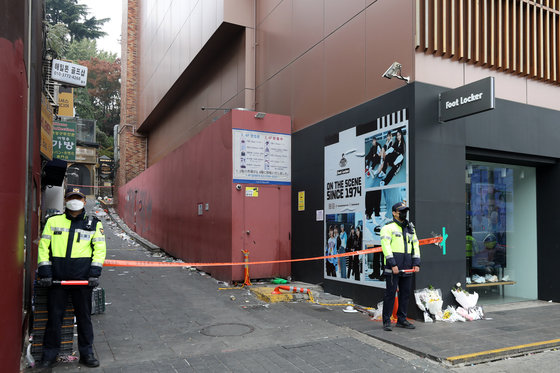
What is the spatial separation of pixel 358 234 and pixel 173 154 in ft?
31.9

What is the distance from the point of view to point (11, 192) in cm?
402

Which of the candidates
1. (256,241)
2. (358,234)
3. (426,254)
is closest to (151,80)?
(256,241)

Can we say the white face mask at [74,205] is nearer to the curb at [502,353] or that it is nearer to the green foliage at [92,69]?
the curb at [502,353]

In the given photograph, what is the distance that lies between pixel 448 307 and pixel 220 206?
20.0 ft

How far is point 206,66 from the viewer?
688 inches

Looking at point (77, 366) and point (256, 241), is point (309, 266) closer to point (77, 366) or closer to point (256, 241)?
point (256, 241)

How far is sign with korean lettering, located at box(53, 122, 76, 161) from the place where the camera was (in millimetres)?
12219

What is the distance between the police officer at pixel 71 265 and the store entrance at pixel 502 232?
7131 millimetres

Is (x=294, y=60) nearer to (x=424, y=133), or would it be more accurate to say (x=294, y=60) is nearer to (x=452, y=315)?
(x=424, y=133)

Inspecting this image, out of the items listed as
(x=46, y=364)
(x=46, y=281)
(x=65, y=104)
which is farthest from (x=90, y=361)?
(x=65, y=104)

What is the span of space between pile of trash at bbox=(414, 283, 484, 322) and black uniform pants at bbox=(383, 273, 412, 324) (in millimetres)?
381

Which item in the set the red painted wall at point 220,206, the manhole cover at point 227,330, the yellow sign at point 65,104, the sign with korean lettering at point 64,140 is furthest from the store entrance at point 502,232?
the yellow sign at point 65,104

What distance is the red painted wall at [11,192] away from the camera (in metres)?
3.88

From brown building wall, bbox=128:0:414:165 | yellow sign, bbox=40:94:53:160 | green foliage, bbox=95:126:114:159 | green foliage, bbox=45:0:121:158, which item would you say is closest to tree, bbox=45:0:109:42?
green foliage, bbox=45:0:121:158
